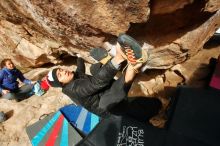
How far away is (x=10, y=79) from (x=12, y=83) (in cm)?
17

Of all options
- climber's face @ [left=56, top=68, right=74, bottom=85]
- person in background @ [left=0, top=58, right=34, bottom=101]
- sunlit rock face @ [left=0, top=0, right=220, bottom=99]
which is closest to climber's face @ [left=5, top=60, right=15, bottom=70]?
person in background @ [left=0, top=58, right=34, bottom=101]

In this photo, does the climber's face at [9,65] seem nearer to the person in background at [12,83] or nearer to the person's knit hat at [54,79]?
the person in background at [12,83]

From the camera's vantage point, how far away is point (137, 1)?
14.4ft

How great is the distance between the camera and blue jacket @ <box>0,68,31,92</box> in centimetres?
737

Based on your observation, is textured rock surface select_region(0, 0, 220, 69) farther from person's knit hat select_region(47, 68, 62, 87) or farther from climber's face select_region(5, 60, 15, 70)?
person's knit hat select_region(47, 68, 62, 87)

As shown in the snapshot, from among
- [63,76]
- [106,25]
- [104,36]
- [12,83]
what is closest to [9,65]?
[12,83]

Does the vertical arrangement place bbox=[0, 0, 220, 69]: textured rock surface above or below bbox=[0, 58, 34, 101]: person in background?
above

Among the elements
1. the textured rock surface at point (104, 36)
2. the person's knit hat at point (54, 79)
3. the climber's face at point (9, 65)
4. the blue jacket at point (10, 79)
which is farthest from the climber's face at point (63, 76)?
the blue jacket at point (10, 79)

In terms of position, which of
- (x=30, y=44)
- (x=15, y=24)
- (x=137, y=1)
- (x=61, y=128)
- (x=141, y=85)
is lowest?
(x=61, y=128)

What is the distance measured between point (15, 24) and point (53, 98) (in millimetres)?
1890

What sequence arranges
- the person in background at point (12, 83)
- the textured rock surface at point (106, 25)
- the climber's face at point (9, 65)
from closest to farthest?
the textured rock surface at point (106, 25) < the climber's face at point (9, 65) < the person in background at point (12, 83)

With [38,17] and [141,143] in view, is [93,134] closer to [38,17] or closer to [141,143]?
[141,143]

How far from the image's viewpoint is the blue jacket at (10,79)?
737 cm

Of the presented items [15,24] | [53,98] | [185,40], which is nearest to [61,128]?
[53,98]
